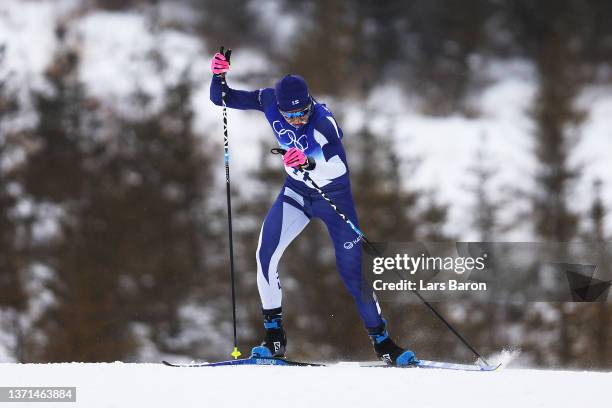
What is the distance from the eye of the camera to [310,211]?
6.49m

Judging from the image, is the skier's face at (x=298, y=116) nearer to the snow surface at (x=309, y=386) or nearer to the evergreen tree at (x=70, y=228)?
the snow surface at (x=309, y=386)

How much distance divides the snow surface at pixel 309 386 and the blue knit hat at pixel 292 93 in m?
1.89

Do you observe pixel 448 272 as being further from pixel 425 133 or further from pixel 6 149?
pixel 425 133

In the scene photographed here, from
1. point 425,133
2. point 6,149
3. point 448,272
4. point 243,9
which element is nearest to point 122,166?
point 6,149

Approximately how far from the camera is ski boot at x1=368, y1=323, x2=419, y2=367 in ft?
21.4

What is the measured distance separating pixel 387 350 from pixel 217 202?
28.6 m

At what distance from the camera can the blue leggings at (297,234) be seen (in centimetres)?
636

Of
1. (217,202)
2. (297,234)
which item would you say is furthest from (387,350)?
(217,202)

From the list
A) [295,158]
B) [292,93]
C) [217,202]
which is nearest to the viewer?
[295,158]

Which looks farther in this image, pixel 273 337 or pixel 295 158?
pixel 273 337

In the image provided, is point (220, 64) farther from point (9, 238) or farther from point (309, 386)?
point (9, 238)

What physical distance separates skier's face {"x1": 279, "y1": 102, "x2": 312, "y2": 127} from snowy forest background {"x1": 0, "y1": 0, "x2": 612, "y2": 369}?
17714mm

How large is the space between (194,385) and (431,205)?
2740cm

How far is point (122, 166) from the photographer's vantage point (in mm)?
35719
